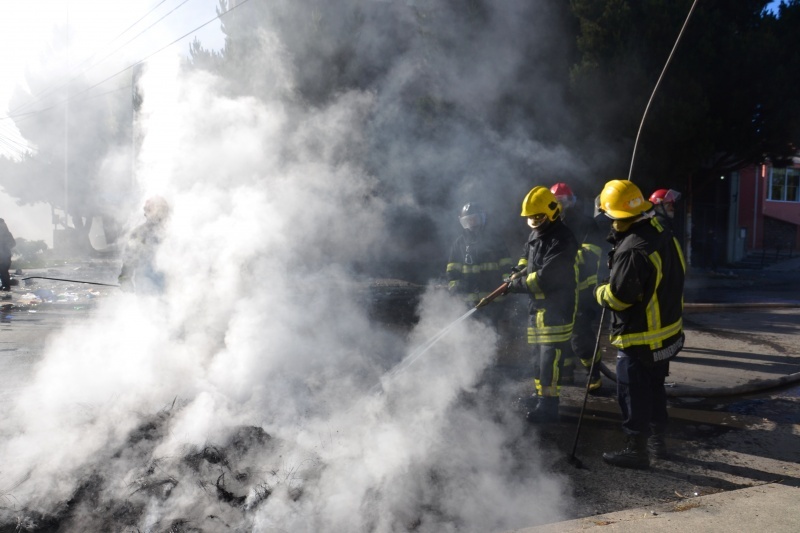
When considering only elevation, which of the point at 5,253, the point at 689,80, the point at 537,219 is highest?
the point at 689,80

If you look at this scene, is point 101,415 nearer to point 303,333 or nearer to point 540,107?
point 303,333

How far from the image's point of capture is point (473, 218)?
566 centimetres

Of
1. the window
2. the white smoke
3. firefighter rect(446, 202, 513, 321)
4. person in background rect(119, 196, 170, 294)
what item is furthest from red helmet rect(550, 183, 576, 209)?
the window

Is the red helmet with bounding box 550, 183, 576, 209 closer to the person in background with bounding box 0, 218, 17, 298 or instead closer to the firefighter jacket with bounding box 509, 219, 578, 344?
the firefighter jacket with bounding box 509, 219, 578, 344

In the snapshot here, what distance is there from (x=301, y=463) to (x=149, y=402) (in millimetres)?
1343

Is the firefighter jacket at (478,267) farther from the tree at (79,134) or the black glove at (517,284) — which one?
the tree at (79,134)

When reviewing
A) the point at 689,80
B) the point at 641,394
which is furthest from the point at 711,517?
the point at 689,80

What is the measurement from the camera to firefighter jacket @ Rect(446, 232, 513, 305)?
5719 mm

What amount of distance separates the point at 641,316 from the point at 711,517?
1.13 meters

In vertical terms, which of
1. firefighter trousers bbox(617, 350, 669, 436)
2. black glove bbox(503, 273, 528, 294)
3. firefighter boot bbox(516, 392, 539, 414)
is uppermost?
black glove bbox(503, 273, 528, 294)

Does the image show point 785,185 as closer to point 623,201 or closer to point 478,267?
point 478,267

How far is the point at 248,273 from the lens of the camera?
14.8 feet

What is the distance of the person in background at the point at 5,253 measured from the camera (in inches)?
488

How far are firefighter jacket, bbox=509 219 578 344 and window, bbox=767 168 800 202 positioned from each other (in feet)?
77.2
